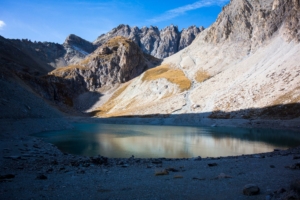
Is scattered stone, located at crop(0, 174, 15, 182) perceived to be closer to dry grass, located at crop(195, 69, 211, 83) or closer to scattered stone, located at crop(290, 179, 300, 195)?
scattered stone, located at crop(290, 179, 300, 195)

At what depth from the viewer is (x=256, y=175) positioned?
13.8 meters

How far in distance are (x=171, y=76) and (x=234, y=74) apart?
151ft

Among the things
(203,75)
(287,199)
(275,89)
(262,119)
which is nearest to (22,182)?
(287,199)

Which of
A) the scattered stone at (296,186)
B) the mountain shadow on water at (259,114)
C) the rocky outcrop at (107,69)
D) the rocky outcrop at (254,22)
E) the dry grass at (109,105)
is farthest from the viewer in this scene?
the rocky outcrop at (107,69)

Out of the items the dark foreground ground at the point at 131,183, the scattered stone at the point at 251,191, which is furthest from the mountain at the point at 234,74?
the scattered stone at the point at 251,191

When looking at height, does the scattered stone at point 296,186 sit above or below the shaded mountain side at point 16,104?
below

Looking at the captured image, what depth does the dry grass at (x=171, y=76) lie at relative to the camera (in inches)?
4741

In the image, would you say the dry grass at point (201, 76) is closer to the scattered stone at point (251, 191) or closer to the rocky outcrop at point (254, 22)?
the rocky outcrop at point (254, 22)

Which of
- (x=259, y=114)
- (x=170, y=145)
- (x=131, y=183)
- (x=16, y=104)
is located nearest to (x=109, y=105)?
(x=16, y=104)

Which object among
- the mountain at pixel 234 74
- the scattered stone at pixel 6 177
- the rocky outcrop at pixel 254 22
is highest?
the rocky outcrop at pixel 254 22

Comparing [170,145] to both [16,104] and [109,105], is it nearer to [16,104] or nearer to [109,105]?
[16,104]

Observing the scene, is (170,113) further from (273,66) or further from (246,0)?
(246,0)

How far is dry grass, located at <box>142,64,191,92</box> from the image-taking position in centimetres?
12043

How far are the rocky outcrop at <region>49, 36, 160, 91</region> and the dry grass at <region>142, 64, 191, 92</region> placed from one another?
2945 centimetres
